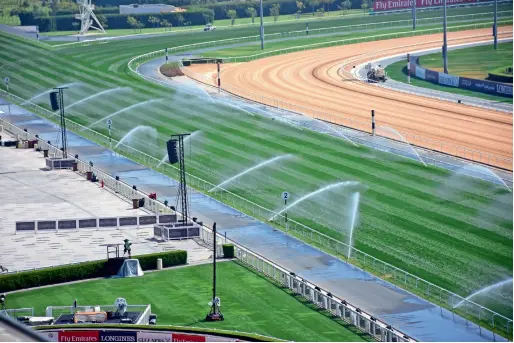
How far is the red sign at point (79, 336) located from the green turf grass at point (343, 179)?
16.2m

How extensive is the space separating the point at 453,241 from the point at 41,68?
A: 86.8m

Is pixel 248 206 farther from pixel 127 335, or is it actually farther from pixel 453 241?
pixel 127 335

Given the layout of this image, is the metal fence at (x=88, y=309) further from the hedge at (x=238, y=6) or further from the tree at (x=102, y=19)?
the hedge at (x=238, y=6)

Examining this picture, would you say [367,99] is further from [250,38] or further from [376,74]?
A: [250,38]

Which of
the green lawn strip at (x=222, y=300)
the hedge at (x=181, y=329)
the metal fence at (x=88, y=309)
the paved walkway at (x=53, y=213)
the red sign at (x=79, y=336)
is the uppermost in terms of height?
the hedge at (x=181, y=329)

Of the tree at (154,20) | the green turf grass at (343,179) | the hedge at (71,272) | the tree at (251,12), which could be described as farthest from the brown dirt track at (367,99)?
the tree at (154,20)

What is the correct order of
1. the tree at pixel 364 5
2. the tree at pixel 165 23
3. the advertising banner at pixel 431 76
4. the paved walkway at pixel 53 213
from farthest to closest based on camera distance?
the tree at pixel 364 5 → the tree at pixel 165 23 → the advertising banner at pixel 431 76 → the paved walkway at pixel 53 213

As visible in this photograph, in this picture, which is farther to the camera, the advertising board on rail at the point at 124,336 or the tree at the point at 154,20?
the tree at the point at 154,20

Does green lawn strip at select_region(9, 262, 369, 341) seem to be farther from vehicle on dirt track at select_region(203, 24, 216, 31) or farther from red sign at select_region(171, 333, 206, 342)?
vehicle on dirt track at select_region(203, 24, 216, 31)

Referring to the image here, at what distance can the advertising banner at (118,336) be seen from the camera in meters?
46.1

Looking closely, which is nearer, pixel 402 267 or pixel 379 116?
pixel 402 267

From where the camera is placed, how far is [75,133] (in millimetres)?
100562

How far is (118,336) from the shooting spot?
1821 inches

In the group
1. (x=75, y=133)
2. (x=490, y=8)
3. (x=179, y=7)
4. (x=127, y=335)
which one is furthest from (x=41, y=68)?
(x=127, y=335)
